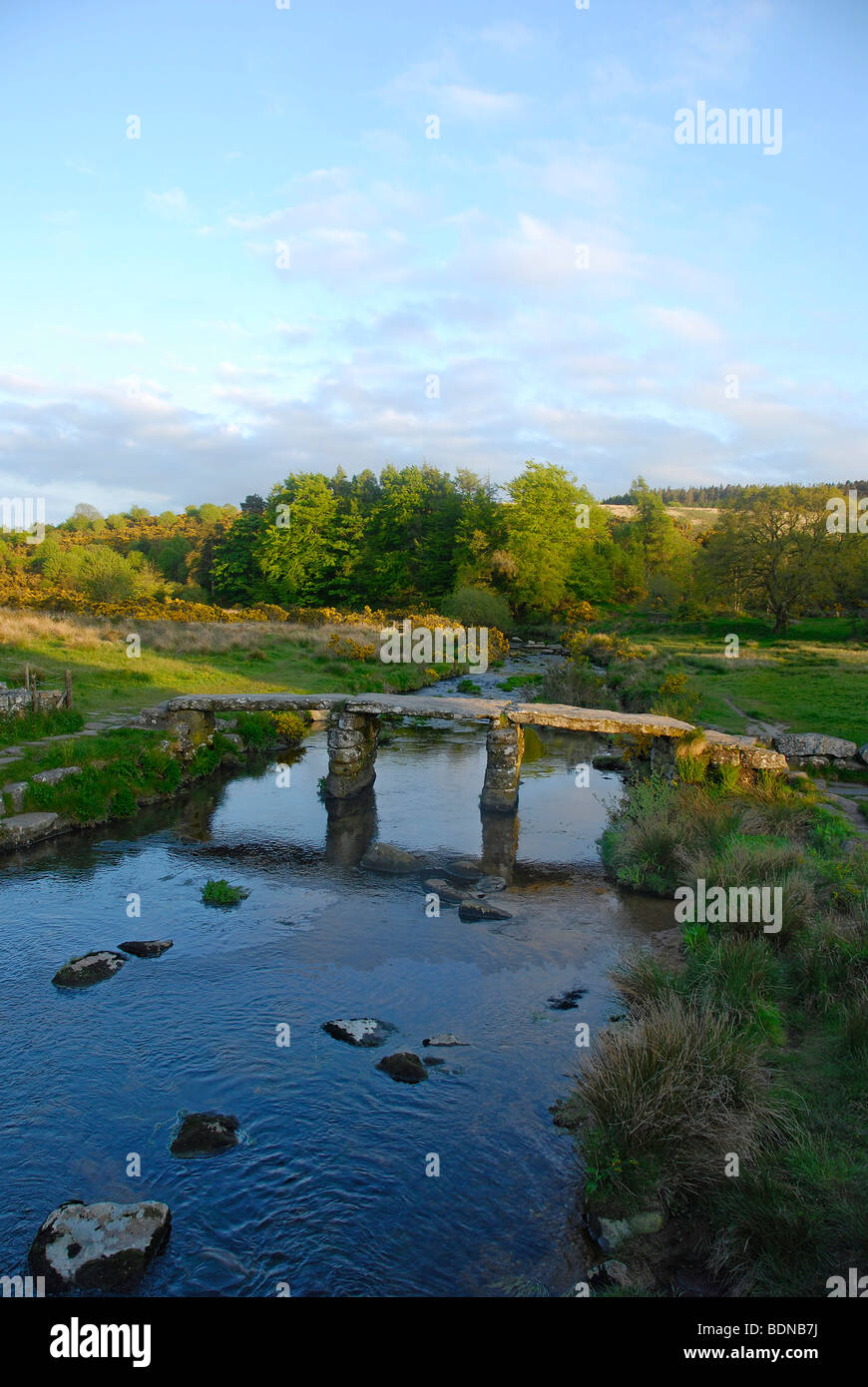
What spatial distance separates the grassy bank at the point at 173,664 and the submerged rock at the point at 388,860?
8.73m

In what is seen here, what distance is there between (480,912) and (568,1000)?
2.76 metres

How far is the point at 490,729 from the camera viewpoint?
58.3 feet

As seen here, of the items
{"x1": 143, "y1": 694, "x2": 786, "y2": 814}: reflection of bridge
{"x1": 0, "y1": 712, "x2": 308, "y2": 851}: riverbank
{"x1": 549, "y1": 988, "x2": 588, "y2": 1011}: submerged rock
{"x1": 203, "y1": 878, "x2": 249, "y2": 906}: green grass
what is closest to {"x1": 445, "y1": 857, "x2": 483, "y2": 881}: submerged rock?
{"x1": 143, "y1": 694, "x2": 786, "y2": 814}: reflection of bridge

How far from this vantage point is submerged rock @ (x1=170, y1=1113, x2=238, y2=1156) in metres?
6.92

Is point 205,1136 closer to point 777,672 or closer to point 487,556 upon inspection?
point 777,672

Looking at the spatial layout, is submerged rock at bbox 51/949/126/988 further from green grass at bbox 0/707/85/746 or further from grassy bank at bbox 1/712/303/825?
green grass at bbox 0/707/85/746

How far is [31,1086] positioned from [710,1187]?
6.21m

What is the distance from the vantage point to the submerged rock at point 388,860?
14.1m

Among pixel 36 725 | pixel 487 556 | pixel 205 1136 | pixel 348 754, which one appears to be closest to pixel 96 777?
pixel 36 725

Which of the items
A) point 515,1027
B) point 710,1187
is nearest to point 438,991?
point 515,1027

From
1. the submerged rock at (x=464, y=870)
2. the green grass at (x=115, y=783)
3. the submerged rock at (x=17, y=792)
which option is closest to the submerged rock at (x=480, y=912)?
the submerged rock at (x=464, y=870)

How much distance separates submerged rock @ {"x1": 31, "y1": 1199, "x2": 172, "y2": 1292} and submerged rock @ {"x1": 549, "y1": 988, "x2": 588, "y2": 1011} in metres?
4.83
